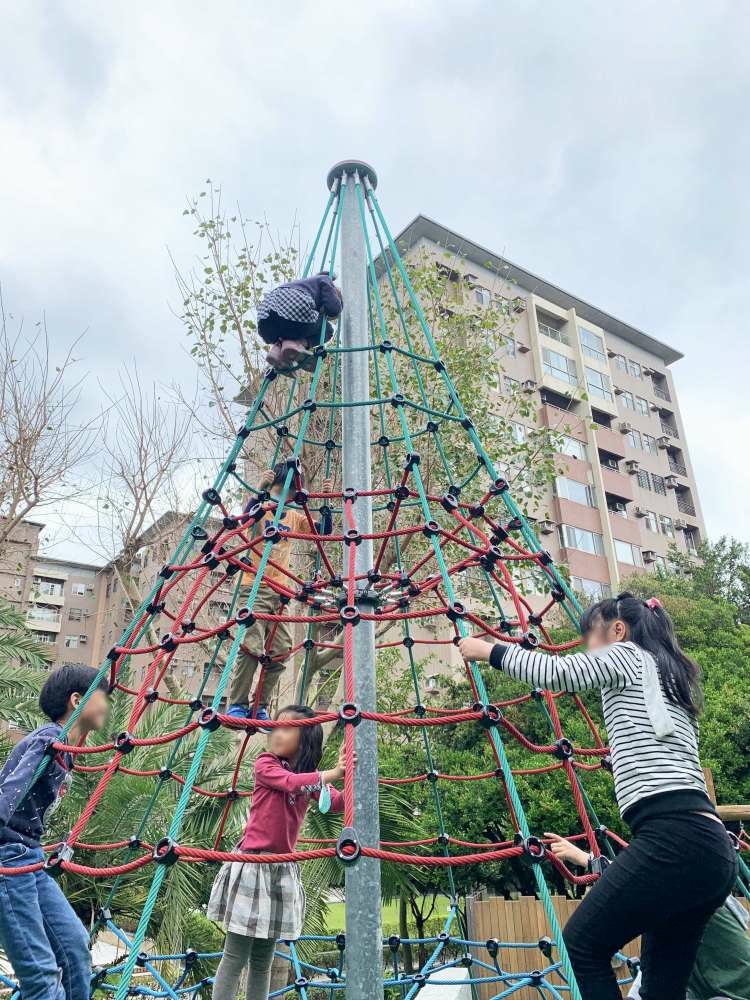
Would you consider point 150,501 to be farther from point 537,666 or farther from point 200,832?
point 537,666

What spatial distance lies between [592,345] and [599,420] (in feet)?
8.47

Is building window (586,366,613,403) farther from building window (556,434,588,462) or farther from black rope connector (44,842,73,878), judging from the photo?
black rope connector (44,842,73,878)

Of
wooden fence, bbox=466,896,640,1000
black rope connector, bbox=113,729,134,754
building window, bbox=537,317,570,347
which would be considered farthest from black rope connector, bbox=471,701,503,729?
building window, bbox=537,317,570,347

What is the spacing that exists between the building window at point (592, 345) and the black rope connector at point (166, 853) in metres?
24.4

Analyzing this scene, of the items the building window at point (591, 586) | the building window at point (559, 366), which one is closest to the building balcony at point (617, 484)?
the building window at point (559, 366)

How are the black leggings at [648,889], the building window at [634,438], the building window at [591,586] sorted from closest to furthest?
1. the black leggings at [648,889]
2. the building window at [591,586]
3. the building window at [634,438]

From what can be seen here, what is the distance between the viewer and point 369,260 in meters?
3.73

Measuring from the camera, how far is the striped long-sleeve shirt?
1.77 m

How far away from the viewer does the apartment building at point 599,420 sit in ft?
69.1

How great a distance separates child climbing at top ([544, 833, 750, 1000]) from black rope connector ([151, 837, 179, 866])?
1023 millimetres

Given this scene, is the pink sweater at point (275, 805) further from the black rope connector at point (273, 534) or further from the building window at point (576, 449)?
the building window at point (576, 449)

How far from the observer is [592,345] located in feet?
82.3

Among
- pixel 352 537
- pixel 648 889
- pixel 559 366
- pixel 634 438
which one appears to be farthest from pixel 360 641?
pixel 634 438

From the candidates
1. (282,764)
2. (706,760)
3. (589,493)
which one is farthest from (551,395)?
(282,764)
